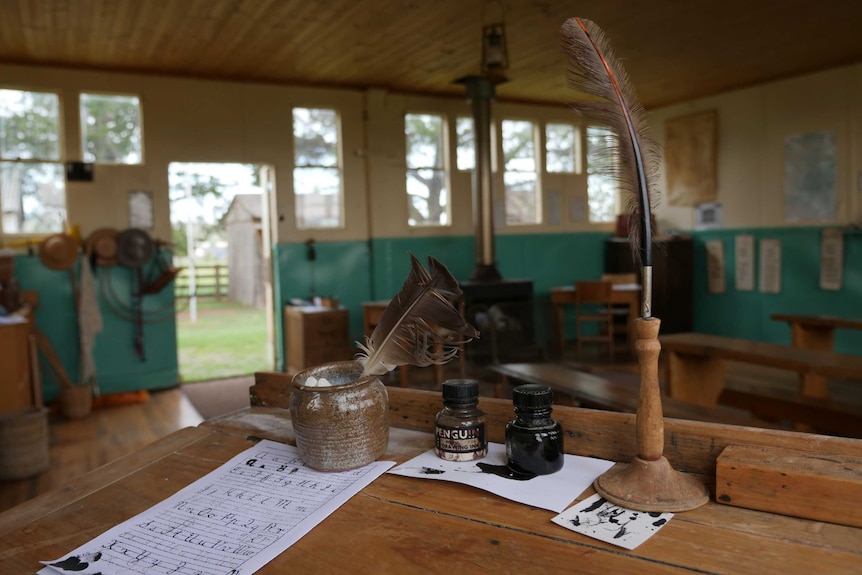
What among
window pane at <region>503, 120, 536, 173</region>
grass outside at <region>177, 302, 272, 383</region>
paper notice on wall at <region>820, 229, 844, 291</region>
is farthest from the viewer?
window pane at <region>503, 120, 536, 173</region>

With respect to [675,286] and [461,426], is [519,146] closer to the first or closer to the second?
[675,286]

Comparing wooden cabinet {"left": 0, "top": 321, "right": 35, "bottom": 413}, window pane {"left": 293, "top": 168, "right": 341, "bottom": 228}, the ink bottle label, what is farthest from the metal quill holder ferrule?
window pane {"left": 293, "top": 168, "right": 341, "bottom": 228}

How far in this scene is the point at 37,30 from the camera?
4801 mm

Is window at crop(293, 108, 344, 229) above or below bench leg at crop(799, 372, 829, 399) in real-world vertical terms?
above

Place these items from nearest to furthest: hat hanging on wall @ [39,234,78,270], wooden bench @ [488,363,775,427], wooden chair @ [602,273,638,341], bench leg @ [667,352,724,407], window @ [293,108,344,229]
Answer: wooden bench @ [488,363,775,427]
bench leg @ [667,352,724,407]
hat hanging on wall @ [39,234,78,270]
window @ [293,108,344,229]
wooden chair @ [602,273,638,341]

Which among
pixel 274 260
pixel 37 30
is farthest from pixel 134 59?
pixel 274 260

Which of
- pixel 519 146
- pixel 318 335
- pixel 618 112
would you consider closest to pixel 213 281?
pixel 318 335

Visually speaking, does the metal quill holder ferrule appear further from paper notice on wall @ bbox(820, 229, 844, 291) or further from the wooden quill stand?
paper notice on wall @ bbox(820, 229, 844, 291)

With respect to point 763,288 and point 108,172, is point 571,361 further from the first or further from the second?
point 108,172

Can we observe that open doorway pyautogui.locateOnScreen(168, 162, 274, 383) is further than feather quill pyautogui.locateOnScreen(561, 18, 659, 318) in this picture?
Yes

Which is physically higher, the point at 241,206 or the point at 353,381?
the point at 241,206

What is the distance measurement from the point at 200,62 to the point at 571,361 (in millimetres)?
4607

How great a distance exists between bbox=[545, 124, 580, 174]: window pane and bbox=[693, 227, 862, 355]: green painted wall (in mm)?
1733

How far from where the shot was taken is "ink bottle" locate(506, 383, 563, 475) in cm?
110
